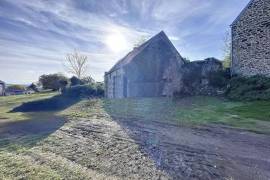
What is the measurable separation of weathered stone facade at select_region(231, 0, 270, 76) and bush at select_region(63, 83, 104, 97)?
62.0 ft

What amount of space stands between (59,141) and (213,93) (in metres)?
13.6

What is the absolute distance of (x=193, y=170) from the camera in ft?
15.6

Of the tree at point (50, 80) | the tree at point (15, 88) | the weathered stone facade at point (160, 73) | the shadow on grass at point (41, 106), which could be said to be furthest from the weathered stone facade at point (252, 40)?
the tree at point (15, 88)

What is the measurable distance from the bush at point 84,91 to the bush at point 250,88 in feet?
63.4

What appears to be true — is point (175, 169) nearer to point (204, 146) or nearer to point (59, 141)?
point (204, 146)

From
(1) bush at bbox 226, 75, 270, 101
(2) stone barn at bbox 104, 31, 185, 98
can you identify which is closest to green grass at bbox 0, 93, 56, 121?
(2) stone barn at bbox 104, 31, 185, 98

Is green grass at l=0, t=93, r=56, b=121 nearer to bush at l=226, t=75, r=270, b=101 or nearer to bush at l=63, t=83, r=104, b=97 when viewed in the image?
bush at l=63, t=83, r=104, b=97

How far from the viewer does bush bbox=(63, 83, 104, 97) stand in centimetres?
2942

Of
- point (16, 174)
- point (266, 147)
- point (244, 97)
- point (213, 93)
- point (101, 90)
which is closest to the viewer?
point (16, 174)

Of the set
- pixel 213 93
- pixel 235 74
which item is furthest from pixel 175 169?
pixel 235 74

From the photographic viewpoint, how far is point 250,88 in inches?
583

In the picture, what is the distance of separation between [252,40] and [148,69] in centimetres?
1037

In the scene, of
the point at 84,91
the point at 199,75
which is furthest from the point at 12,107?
the point at 199,75

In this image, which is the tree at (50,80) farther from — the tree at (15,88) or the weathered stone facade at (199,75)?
the weathered stone facade at (199,75)
